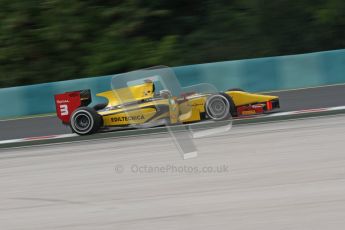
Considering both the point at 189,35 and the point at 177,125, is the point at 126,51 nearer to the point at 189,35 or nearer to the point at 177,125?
the point at 189,35

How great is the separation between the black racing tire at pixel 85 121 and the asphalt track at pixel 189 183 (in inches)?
24.5

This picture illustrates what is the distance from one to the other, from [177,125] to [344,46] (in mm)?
9303

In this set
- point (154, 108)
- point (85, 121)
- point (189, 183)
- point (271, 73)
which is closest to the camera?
point (189, 183)

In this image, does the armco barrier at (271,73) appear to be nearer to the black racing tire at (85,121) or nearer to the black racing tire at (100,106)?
the black racing tire at (100,106)

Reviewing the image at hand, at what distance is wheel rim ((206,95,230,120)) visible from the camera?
944 centimetres

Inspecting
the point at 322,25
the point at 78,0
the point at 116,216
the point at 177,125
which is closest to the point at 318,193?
the point at 116,216

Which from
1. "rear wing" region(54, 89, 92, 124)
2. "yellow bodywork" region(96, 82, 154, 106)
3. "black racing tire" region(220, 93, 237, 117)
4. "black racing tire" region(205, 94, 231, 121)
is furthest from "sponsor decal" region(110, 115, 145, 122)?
"black racing tire" region(220, 93, 237, 117)

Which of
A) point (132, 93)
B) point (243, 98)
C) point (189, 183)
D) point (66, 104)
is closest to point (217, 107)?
point (243, 98)

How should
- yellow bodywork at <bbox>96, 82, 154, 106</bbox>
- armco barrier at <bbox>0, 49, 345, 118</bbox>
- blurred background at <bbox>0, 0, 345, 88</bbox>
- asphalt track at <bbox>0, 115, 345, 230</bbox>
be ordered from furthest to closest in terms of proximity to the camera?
blurred background at <bbox>0, 0, 345, 88</bbox>
armco barrier at <bbox>0, 49, 345, 118</bbox>
yellow bodywork at <bbox>96, 82, 154, 106</bbox>
asphalt track at <bbox>0, 115, 345, 230</bbox>

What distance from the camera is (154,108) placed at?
9.61 m

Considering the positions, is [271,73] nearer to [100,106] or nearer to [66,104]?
[100,106]

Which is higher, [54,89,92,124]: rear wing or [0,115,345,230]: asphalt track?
[54,89,92,124]: rear wing

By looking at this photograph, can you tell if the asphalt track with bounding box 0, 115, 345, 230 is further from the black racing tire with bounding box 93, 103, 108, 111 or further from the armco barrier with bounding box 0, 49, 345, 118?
the armco barrier with bounding box 0, 49, 345, 118

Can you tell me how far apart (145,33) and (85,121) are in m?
9.26
